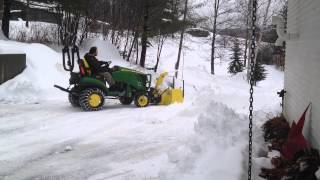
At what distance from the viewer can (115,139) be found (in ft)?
28.2

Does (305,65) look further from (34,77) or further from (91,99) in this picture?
(34,77)

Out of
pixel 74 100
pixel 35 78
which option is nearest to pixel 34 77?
pixel 35 78

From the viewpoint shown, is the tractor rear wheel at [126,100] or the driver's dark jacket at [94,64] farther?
the tractor rear wheel at [126,100]

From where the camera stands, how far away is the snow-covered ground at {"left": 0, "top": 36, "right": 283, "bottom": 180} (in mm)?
6109

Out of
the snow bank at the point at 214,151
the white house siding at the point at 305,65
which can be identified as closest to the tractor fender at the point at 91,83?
the snow bank at the point at 214,151

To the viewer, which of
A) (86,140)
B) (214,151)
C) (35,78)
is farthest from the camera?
(35,78)

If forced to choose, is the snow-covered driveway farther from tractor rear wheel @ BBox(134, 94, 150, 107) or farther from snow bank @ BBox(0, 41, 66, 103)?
snow bank @ BBox(0, 41, 66, 103)

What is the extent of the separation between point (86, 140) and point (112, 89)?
423 cm

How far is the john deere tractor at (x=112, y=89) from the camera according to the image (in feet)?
38.8

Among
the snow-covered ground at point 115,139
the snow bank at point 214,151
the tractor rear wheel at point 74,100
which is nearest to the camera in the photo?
the snow bank at point 214,151

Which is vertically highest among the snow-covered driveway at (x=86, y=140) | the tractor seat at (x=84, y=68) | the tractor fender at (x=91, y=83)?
the tractor seat at (x=84, y=68)

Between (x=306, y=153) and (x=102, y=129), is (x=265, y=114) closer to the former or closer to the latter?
(x=102, y=129)

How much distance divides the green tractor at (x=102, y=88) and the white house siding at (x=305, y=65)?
17.1ft

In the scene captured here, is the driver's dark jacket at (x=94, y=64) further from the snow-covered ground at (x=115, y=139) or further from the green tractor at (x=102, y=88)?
the snow-covered ground at (x=115, y=139)
